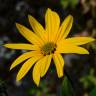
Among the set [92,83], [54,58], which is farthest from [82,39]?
[92,83]

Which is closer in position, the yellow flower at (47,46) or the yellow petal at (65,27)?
the yellow flower at (47,46)

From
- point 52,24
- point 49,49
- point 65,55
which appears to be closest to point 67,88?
point 49,49

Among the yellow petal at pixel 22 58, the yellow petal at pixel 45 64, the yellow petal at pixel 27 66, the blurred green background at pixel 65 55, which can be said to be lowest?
the blurred green background at pixel 65 55

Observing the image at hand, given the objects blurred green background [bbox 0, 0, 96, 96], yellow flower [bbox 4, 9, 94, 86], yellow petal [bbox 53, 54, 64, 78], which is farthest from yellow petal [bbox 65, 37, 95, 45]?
blurred green background [bbox 0, 0, 96, 96]

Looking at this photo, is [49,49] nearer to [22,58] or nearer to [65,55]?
[22,58]

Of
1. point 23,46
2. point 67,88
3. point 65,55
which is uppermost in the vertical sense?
point 23,46

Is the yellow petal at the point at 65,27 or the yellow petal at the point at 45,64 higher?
the yellow petal at the point at 65,27

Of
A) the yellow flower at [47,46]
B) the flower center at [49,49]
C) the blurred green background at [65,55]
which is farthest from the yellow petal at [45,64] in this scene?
the blurred green background at [65,55]

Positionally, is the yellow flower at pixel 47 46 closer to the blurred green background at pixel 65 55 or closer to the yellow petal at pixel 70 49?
the yellow petal at pixel 70 49

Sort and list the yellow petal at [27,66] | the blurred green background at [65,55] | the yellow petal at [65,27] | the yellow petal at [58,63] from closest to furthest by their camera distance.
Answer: the yellow petal at [58,63] → the yellow petal at [27,66] → the yellow petal at [65,27] → the blurred green background at [65,55]

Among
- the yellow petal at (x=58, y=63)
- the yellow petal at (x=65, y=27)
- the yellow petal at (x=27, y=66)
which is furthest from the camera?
the yellow petal at (x=65, y=27)
